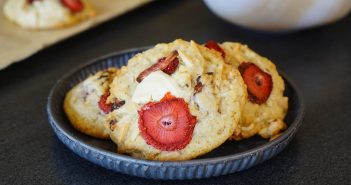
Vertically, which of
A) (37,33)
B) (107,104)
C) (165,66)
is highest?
(165,66)

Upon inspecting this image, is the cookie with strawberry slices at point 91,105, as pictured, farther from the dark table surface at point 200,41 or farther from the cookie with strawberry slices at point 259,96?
the cookie with strawberry slices at point 259,96

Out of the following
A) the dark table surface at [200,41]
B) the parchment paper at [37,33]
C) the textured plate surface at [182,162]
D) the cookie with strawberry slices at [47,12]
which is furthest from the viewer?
the cookie with strawberry slices at [47,12]

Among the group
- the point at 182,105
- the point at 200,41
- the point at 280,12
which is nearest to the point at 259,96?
the point at 182,105

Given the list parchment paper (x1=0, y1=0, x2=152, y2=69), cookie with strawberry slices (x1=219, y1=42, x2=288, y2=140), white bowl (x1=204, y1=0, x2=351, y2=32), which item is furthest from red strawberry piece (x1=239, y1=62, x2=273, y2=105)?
parchment paper (x1=0, y1=0, x2=152, y2=69)

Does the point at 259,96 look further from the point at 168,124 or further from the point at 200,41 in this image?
the point at 200,41

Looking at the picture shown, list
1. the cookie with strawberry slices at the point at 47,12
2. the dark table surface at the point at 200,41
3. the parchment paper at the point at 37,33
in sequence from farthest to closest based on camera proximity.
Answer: the cookie with strawberry slices at the point at 47,12 → the parchment paper at the point at 37,33 → the dark table surface at the point at 200,41

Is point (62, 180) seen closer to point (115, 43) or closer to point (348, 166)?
point (348, 166)

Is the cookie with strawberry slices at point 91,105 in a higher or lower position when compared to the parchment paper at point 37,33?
higher

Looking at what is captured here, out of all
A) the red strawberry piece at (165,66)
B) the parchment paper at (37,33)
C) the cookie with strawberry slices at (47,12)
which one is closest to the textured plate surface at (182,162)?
the red strawberry piece at (165,66)
